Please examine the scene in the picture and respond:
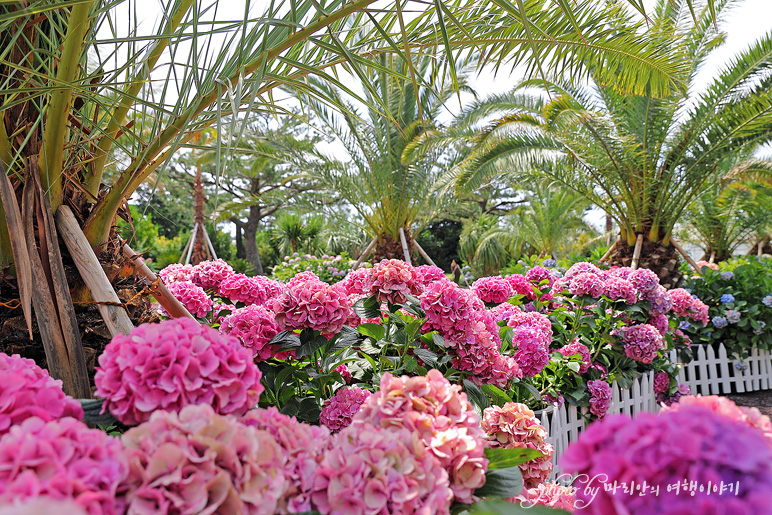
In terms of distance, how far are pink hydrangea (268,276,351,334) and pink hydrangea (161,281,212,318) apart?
66 cm

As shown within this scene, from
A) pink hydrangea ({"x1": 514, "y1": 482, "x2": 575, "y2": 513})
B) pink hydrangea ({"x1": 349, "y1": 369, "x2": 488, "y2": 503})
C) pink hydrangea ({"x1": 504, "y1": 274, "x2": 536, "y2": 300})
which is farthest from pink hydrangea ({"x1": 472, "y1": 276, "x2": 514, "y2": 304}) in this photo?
pink hydrangea ({"x1": 349, "y1": 369, "x2": 488, "y2": 503})

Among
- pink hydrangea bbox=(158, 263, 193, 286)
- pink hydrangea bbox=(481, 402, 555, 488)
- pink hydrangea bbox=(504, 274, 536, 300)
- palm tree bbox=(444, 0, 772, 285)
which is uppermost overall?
palm tree bbox=(444, 0, 772, 285)

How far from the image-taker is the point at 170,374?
2.35 ft

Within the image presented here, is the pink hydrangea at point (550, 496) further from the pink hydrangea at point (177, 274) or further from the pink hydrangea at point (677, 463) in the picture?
the pink hydrangea at point (177, 274)

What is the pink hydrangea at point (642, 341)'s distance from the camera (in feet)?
10.3

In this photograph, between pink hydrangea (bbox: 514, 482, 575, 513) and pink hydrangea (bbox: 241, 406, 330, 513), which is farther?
pink hydrangea (bbox: 514, 482, 575, 513)

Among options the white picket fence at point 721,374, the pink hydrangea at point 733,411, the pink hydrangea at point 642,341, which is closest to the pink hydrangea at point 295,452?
the pink hydrangea at point 733,411

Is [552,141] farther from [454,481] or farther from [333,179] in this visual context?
[454,481]

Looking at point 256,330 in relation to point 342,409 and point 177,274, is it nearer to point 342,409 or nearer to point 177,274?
point 342,409

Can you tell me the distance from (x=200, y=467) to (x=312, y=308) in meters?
1.01

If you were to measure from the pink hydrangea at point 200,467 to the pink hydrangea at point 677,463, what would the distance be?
370mm

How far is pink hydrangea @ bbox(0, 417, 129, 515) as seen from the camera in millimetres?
491

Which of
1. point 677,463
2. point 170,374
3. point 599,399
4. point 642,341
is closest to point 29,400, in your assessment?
point 170,374

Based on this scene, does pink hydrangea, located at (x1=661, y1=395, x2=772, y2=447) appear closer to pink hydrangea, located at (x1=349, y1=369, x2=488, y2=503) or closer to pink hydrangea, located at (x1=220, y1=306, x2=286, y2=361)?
pink hydrangea, located at (x1=349, y1=369, x2=488, y2=503)
